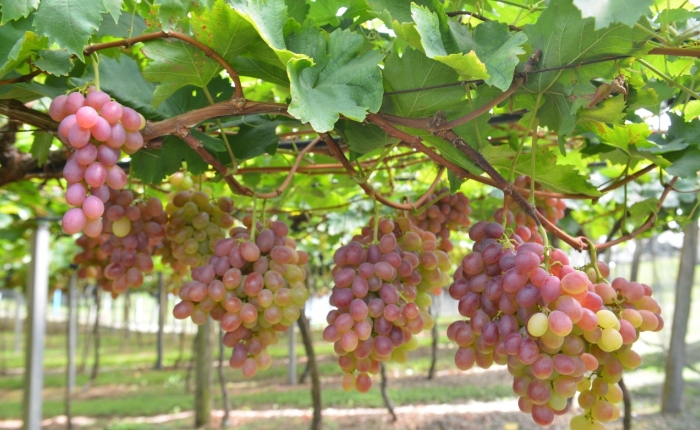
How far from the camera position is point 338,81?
95cm

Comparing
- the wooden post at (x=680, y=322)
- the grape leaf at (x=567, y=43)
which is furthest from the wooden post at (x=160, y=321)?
the grape leaf at (x=567, y=43)

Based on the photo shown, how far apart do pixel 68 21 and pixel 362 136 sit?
1.92ft

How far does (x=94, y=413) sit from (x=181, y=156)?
377 inches

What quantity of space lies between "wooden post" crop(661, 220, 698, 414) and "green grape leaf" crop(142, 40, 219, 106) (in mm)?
6062

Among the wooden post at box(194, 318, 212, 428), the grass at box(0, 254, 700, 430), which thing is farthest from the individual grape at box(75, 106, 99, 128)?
the wooden post at box(194, 318, 212, 428)

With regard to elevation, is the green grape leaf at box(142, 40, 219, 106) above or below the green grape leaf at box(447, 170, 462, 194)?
above

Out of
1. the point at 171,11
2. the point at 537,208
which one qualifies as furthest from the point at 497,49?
the point at 537,208

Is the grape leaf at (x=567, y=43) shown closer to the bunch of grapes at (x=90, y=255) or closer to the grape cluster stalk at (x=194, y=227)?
the grape cluster stalk at (x=194, y=227)

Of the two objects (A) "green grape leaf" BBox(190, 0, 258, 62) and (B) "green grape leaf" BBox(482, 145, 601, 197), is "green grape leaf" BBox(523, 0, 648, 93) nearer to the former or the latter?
(B) "green grape leaf" BBox(482, 145, 601, 197)

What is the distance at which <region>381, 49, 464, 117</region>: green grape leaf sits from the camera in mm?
998

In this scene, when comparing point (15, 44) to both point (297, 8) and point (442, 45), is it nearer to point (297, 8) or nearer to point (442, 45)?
point (297, 8)

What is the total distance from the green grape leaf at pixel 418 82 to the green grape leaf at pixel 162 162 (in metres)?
0.59

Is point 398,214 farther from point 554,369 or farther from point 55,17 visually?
point 55,17

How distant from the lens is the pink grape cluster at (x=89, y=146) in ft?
2.79
